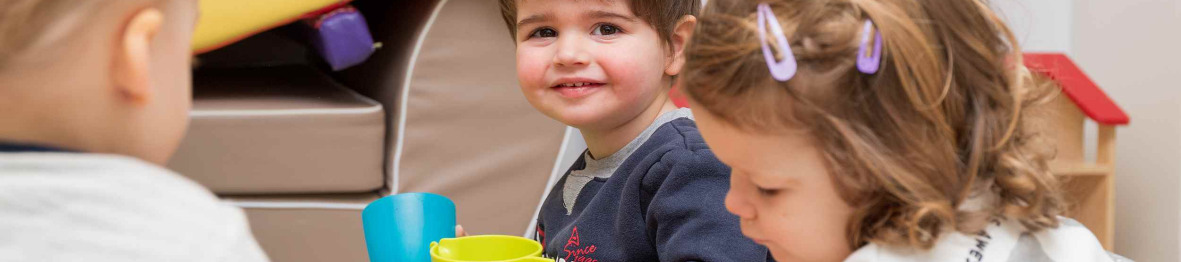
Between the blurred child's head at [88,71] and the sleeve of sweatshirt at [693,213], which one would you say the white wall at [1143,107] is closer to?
the sleeve of sweatshirt at [693,213]

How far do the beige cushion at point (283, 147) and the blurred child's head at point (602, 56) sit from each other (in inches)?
13.6

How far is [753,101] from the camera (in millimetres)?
565

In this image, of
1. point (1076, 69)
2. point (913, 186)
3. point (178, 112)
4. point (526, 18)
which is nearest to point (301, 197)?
point (526, 18)

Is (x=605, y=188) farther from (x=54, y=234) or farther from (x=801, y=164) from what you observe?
(x=54, y=234)

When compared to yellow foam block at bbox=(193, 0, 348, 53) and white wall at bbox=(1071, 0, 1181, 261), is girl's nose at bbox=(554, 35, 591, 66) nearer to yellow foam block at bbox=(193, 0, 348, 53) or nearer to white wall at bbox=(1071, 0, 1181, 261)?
yellow foam block at bbox=(193, 0, 348, 53)

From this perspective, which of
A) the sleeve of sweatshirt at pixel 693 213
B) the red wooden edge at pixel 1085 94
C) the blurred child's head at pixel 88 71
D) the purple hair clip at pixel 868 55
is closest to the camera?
the blurred child's head at pixel 88 71

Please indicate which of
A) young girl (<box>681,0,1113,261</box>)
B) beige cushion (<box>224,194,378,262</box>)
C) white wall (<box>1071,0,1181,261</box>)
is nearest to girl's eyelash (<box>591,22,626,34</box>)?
young girl (<box>681,0,1113,261</box>)

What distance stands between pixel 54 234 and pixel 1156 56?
1430 mm

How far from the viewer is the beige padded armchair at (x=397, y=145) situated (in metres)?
1.20

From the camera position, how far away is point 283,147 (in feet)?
3.97

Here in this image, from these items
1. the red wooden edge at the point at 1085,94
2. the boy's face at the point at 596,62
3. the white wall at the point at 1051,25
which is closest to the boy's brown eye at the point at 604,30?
the boy's face at the point at 596,62

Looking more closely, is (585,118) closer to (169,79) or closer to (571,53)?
(571,53)

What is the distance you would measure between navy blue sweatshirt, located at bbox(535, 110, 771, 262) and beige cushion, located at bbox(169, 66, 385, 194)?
328 millimetres

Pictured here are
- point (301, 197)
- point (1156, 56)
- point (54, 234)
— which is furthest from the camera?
point (1156, 56)
